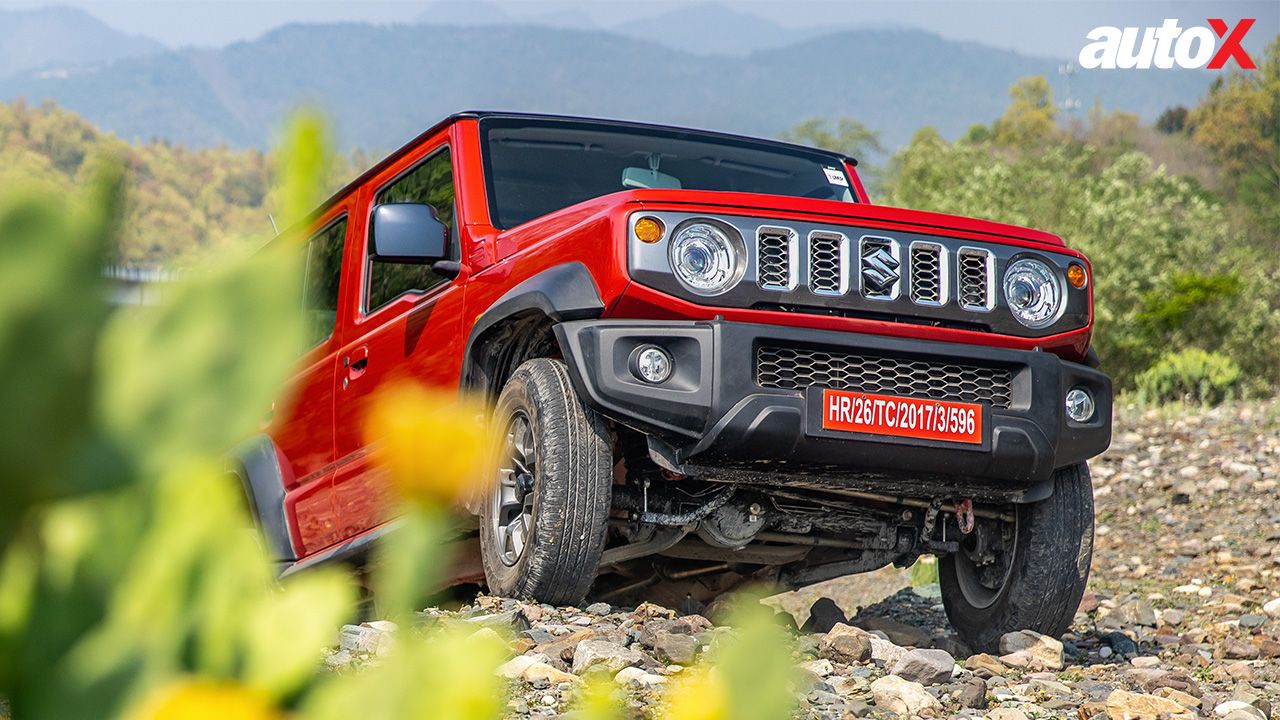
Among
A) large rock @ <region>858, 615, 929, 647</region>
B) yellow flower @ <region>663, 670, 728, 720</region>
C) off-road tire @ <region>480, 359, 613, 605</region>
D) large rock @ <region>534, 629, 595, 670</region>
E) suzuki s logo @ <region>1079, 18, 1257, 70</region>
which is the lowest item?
large rock @ <region>858, 615, 929, 647</region>

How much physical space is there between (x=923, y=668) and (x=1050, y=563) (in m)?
0.90

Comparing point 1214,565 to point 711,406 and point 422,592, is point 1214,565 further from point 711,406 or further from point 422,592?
point 422,592

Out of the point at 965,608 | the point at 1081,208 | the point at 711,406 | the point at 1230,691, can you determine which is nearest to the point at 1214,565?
the point at 965,608

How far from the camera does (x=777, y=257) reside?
3.88 meters

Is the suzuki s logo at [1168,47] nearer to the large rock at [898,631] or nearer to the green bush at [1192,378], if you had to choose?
the green bush at [1192,378]

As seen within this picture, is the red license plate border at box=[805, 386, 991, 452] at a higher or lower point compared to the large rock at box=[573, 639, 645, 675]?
higher

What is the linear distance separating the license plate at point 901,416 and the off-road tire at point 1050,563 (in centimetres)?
60

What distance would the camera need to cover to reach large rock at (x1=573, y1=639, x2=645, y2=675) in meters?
3.29

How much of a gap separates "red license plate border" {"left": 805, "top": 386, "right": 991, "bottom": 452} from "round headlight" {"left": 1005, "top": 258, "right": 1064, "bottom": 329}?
1.52 feet

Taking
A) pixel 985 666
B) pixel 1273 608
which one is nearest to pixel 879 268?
pixel 985 666

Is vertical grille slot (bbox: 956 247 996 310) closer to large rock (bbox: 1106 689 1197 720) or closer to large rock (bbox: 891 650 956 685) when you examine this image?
large rock (bbox: 891 650 956 685)

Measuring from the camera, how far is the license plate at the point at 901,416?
12.2 ft

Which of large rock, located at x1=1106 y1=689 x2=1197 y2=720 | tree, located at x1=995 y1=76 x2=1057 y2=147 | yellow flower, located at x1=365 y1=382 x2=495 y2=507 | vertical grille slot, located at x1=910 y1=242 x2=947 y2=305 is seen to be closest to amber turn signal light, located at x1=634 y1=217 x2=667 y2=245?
vertical grille slot, located at x1=910 y1=242 x2=947 y2=305

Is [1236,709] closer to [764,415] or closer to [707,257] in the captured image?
[764,415]
